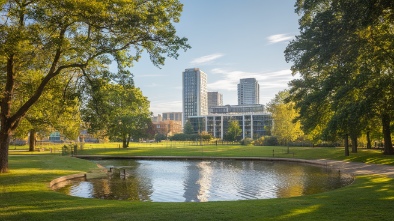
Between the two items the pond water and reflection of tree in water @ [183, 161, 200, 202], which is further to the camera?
the pond water

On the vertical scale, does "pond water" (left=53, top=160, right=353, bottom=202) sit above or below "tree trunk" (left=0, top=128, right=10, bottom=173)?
below

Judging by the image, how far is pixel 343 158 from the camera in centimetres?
3522

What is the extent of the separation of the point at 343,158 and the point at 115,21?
29.3 meters

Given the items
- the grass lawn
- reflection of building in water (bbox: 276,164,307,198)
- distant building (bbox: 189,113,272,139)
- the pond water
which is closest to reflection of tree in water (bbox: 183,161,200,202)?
the pond water

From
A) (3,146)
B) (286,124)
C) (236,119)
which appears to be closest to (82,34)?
(3,146)

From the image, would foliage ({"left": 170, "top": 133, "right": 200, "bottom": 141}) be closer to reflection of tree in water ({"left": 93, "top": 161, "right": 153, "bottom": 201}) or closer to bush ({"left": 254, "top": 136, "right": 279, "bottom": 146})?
bush ({"left": 254, "top": 136, "right": 279, "bottom": 146})

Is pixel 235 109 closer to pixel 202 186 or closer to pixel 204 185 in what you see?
pixel 204 185

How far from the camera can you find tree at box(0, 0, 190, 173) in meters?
15.7

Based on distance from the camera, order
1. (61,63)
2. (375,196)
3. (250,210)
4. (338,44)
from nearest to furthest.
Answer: (250,210) → (375,196) → (338,44) → (61,63)

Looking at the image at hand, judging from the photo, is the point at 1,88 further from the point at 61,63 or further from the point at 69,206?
the point at 69,206

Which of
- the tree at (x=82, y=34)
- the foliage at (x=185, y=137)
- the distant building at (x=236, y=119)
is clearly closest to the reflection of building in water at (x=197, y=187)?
the tree at (x=82, y=34)

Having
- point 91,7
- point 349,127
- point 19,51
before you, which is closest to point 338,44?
point 349,127

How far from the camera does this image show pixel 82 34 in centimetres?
1981

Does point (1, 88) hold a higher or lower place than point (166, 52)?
lower
